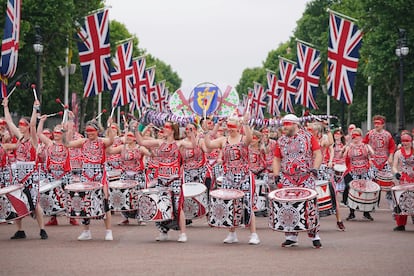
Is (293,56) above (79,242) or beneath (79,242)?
above

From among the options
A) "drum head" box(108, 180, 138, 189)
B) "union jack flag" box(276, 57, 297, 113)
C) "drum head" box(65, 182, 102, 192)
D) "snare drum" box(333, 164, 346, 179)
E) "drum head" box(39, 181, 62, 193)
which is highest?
"union jack flag" box(276, 57, 297, 113)

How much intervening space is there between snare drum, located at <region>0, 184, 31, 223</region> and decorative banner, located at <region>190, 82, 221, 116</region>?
104 feet

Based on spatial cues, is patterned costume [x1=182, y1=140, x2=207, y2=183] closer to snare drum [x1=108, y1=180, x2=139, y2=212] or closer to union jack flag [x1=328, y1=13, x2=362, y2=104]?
snare drum [x1=108, y1=180, x2=139, y2=212]

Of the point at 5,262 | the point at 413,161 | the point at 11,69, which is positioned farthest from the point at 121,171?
the point at 5,262

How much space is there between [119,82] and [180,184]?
20.0 m

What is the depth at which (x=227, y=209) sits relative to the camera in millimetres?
13477

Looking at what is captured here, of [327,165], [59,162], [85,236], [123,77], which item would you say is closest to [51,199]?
[59,162]

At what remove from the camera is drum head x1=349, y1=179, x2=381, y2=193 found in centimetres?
1761

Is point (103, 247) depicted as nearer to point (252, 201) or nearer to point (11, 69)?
point (252, 201)

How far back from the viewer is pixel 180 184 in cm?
1400

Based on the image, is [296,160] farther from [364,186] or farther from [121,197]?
[364,186]

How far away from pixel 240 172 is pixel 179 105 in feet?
112

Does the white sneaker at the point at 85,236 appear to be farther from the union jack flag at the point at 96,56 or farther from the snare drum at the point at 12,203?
the union jack flag at the point at 96,56

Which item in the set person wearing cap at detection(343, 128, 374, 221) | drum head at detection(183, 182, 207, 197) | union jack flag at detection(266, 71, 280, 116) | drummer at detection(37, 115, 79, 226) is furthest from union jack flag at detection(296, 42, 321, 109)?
drum head at detection(183, 182, 207, 197)
